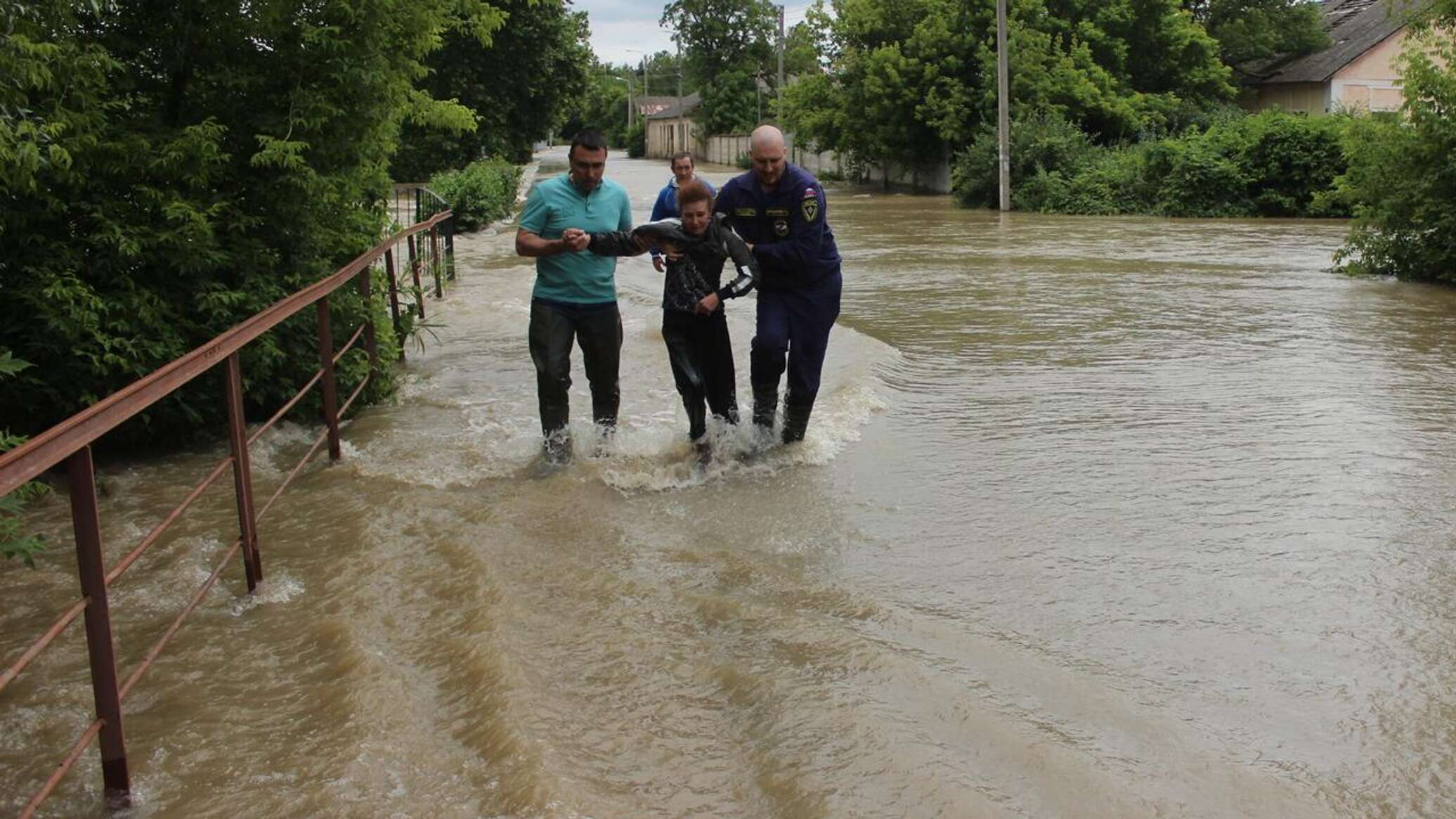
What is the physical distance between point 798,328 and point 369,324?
9.76 ft

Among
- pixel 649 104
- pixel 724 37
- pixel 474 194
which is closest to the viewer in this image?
pixel 474 194

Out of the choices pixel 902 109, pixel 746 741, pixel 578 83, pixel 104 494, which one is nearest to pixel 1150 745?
pixel 746 741

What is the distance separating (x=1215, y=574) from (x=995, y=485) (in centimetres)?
163

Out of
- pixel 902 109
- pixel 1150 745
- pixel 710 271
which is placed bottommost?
pixel 1150 745

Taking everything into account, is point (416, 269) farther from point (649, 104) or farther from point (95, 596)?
point (649, 104)

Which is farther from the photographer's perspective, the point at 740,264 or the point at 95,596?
the point at 740,264

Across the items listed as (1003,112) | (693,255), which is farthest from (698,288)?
(1003,112)

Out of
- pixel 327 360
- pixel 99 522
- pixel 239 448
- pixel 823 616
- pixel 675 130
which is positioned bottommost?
pixel 823 616

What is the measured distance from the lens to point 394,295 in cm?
1005

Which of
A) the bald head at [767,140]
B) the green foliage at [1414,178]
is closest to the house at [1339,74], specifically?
the green foliage at [1414,178]

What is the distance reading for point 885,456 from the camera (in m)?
7.68

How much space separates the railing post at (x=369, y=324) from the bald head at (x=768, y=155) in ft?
8.98

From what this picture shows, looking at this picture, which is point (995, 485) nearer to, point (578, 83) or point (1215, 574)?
point (1215, 574)

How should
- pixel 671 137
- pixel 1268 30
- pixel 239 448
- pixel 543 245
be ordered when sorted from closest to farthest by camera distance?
pixel 239 448 → pixel 543 245 → pixel 1268 30 → pixel 671 137
